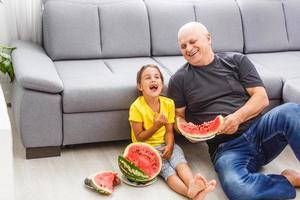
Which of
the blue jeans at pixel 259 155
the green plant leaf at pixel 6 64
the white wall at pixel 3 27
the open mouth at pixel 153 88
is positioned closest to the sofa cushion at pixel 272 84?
the blue jeans at pixel 259 155

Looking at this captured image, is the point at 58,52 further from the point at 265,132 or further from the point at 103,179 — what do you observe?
the point at 265,132

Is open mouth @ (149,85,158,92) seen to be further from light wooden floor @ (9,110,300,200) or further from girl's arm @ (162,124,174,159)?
light wooden floor @ (9,110,300,200)

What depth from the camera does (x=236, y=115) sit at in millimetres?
2521

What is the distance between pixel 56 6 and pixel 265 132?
70.5 inches

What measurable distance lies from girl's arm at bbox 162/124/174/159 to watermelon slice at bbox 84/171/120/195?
321mm

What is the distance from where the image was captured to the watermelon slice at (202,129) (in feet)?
8.01

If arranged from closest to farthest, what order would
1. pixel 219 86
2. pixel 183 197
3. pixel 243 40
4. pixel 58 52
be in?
pixel 183 197, pixel 219 86, pixel 58 52, pixel 243 40

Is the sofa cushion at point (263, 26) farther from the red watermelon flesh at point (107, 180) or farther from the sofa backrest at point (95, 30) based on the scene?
the red watermelon flesh at point (107, 180)

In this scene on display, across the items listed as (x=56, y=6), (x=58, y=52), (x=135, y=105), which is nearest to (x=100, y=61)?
(x=58, y=52)

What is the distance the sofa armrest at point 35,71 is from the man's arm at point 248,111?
3.34 feet

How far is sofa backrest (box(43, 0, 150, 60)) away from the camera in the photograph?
3242 millimetres

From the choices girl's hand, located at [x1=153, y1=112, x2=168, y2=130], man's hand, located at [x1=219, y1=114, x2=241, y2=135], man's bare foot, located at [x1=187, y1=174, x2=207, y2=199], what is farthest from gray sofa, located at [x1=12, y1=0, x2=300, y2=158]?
man's bare foot, located at [x1=187, y1=174, x2=207, y2=199]

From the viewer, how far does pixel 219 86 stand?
2.66m

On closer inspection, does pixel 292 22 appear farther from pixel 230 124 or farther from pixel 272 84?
pixel 230 124
